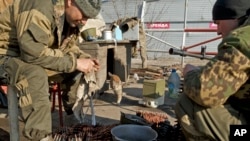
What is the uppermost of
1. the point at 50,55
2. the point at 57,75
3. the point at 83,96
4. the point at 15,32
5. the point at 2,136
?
the point at 15,32

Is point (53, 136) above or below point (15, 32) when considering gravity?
below

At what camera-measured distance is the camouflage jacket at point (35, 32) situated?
221cm

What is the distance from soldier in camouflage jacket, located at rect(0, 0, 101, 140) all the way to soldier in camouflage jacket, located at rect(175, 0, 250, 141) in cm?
96

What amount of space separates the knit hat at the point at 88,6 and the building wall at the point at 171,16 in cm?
758

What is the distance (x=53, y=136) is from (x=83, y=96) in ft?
1.84

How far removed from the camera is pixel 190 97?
1.81 meters

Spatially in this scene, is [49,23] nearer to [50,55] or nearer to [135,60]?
[50,55]

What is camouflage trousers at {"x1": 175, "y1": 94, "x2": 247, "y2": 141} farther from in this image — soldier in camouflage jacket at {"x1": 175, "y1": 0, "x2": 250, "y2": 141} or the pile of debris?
the pile of debris

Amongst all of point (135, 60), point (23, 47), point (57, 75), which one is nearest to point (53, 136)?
point (57, 75)

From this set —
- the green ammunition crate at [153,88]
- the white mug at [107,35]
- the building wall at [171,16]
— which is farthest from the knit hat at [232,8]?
the building wall at [171,16]

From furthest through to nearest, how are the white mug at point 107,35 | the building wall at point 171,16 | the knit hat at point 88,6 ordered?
the building wall at point 171,16 < the white mug at point 107,35 < the knit hat at point 88,6

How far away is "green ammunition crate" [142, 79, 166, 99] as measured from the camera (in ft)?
13.5

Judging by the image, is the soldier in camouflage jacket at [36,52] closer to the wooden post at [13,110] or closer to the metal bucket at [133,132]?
the wooden post at [13,110]

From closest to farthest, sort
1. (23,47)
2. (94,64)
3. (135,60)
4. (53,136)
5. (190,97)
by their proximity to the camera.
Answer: (190,97) → (23,47) → (53,136) → (94,64) → (135,60)
